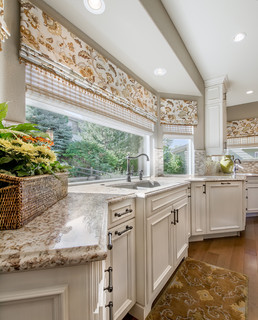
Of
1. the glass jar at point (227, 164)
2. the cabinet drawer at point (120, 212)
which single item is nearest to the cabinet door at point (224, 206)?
the glass jar at point (227, 164)

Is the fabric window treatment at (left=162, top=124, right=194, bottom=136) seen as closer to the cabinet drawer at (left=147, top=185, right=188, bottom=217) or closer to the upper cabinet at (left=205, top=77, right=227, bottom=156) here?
the upper cabinet at (left=205, top=77, right=227, bottom=156)

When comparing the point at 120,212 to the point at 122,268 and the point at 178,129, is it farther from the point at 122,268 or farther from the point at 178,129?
the point at 178,129

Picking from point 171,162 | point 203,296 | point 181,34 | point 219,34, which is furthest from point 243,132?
point 203,296

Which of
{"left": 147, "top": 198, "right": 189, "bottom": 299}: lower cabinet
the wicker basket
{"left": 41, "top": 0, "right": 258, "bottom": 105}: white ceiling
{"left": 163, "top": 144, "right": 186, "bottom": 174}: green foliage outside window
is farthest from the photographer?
{"left": 163, "top": 144, "right": 186, "bottom": 174}: green foliage outside window

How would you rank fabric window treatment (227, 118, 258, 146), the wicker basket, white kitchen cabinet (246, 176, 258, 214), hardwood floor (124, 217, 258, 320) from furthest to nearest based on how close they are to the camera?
fabric window treatment (227, 118, 258, 146) < white kitchen cabinet (246, 176, 258, 214) < hardwood floor (124, 217, 258, 320) < the wicker basket

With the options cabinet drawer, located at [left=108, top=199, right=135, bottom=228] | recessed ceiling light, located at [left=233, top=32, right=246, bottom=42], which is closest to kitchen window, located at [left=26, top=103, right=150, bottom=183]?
cabinet drawer, located at [left=108, top=199, right=135, bottom=228]

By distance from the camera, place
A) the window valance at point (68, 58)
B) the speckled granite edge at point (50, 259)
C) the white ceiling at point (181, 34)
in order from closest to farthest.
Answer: the speckled granite edge at point (50, 259) < the window valance at point (68, 58) < the white ceiling at point (181, 34)

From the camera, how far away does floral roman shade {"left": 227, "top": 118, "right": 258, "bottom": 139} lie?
3689mm

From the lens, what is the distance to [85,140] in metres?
1.67

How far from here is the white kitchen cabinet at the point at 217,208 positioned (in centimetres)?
222

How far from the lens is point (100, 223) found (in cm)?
51

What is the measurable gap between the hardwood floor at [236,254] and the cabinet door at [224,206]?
174mm

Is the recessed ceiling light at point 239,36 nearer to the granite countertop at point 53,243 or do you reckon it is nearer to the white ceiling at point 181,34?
the white ceiling at point 181,34

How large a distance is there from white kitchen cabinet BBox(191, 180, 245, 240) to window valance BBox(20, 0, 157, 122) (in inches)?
60.6
